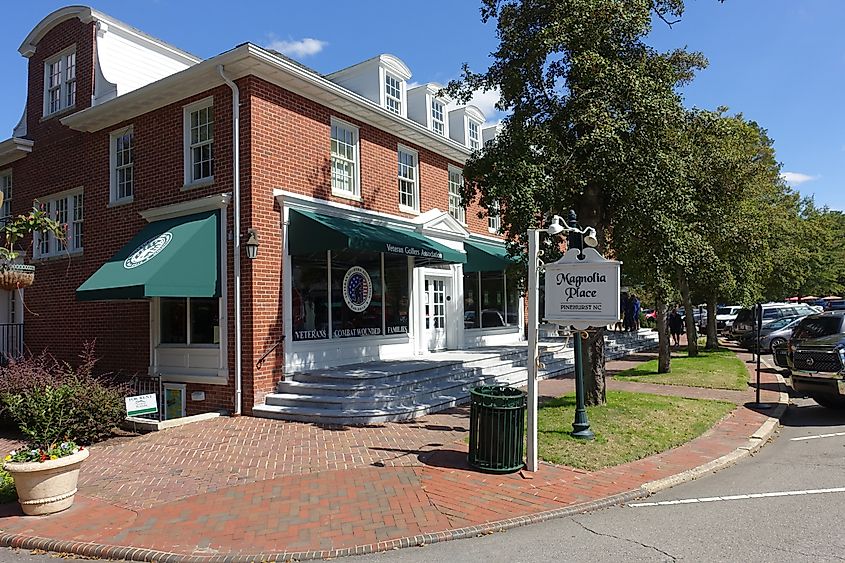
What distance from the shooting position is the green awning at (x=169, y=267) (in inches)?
413

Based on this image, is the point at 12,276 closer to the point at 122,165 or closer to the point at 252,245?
the point at 252,245

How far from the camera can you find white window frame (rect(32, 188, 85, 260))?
15500 mm

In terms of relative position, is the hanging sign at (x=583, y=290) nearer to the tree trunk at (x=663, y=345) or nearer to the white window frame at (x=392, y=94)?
the tree trunk at (x=663, y=345)

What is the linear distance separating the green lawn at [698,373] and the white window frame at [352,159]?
8.45 m

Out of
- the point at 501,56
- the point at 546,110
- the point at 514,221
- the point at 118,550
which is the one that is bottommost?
the point at 118,550

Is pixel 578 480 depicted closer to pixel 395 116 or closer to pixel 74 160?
pixel 395 116

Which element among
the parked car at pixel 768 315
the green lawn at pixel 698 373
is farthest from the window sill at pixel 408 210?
the parked car at pixel 768 315

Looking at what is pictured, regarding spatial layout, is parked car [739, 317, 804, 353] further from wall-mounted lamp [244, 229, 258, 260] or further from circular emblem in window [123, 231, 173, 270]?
circular emblem in window [123, 231, 173, 270]

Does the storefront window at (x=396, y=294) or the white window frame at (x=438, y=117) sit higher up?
the white window frame at (x=438, y=117)

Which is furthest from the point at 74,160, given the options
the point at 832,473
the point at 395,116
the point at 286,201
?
the point at 832,473

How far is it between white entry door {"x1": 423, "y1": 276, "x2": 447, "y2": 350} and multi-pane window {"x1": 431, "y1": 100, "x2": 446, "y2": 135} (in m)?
5.18

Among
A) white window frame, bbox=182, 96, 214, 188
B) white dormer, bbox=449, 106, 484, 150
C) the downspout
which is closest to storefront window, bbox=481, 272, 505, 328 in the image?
white dormer, bbox=449, 106, 484, 150

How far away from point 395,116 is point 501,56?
4.04 metres

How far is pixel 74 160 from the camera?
1556cm
